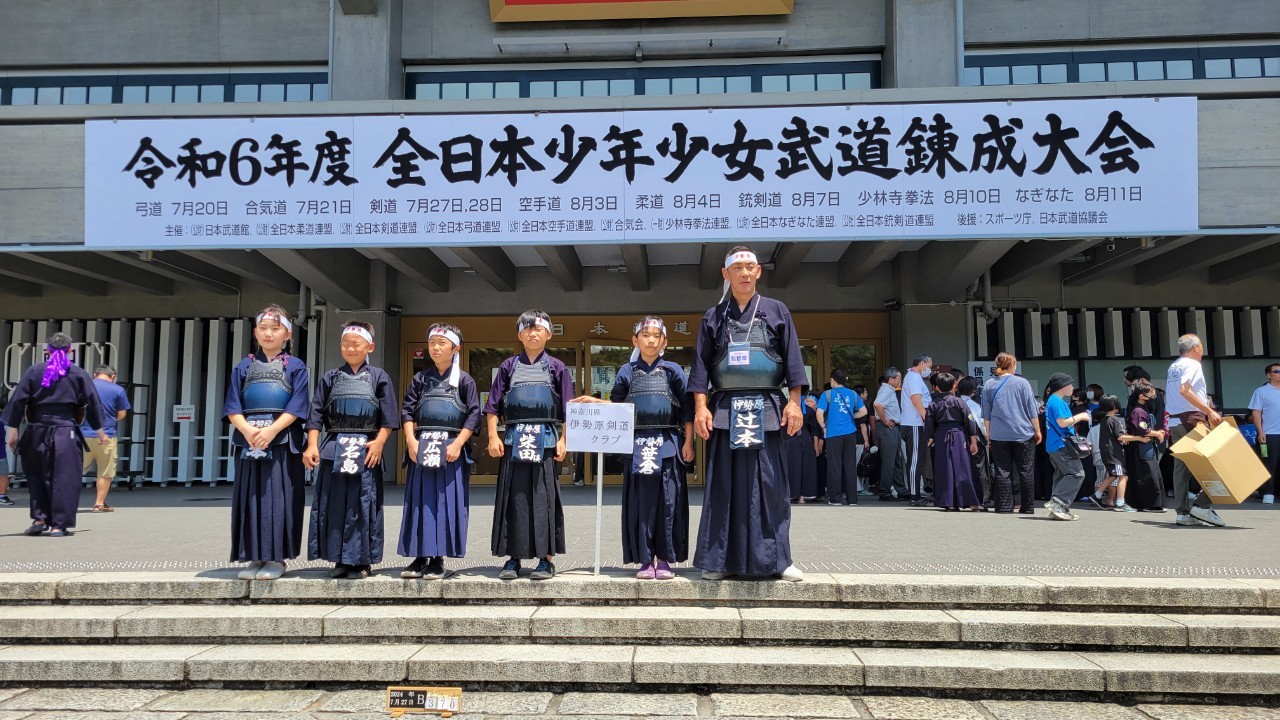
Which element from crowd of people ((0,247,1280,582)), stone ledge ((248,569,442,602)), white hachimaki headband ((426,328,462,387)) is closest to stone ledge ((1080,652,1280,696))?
crowd of people ((0,247,1280,582))

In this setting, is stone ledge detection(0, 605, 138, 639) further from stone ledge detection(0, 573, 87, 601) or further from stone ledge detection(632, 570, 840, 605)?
stone ledge detection(632, 570, 840, 605)

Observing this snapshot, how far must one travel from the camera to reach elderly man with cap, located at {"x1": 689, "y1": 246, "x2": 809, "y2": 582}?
4.64 meters

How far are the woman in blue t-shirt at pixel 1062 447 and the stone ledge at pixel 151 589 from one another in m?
7.30

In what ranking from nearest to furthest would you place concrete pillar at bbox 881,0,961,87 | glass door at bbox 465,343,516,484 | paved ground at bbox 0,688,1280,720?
paved ground at bbox 0,688,1280,720 → concrete pillar at bbox 881,0,961,87 → glass door at bbox 465,343,516,484

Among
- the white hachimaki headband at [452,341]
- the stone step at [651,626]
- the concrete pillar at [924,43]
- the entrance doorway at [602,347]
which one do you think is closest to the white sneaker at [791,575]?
the stone step at [651,626]

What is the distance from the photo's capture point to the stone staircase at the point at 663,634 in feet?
13.1

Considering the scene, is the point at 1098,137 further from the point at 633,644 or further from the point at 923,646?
the point at 633,644

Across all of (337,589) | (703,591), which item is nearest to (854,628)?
(703,591)

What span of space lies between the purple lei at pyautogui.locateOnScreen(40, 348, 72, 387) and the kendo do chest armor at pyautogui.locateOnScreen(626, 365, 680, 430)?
5.19m

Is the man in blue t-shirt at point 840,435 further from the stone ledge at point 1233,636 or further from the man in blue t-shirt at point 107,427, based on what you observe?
the man in blue t-shirt at point 107,427

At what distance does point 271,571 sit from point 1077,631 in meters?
4.47

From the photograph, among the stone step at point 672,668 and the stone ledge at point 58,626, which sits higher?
the stone ledge at point 58,626

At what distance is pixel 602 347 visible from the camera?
1365 cm

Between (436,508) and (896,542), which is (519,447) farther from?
(896,542)
